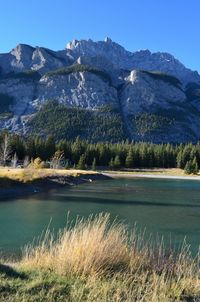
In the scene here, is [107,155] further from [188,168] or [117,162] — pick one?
[188,168]

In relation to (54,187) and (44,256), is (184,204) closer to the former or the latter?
(54,187)

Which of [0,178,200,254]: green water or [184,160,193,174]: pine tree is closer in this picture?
[0,178,200,254]: green water

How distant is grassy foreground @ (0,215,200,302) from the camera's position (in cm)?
882

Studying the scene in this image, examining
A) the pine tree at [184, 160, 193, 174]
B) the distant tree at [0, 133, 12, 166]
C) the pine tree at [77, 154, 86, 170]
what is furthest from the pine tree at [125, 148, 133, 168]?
the distant tree at [0, 133, 12, 166]

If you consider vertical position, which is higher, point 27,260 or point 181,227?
point 27,260

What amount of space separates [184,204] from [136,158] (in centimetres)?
11843

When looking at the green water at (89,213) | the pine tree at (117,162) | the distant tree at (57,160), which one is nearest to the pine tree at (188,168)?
the pine tree at (117,162)

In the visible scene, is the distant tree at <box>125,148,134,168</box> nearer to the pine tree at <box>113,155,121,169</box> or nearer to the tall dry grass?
the pine tree at <box>113,155,121,169</box>

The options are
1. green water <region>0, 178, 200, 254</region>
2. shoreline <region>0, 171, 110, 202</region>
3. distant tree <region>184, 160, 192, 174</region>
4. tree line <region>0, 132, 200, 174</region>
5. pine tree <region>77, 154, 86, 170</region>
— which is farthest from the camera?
distant tree <region>184, 160, 192, 174</region>

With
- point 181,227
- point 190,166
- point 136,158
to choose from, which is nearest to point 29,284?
point 181,227

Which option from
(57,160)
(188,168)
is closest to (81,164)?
(57,160)

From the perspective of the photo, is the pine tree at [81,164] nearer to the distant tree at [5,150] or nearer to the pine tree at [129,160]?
the pine tree at [129,160]

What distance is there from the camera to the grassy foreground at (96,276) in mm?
8820

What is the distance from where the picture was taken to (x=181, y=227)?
133 feet
